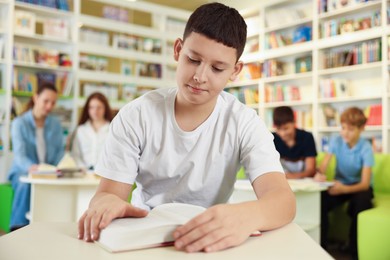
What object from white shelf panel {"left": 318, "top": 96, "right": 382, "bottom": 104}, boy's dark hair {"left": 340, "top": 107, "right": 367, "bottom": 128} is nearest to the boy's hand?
boy's dark hair {"left": 340, "top": 107, "right": 367, "bottom": 128}

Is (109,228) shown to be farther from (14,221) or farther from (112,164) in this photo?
(14,221)

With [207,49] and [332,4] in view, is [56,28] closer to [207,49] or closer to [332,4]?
[332,4]

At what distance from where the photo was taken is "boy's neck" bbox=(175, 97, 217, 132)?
44.6 inches

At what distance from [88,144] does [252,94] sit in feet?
8.71

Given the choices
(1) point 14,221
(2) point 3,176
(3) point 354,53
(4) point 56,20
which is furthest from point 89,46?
(3) point 354,53

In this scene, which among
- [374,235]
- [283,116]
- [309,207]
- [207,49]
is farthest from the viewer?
[283,116]

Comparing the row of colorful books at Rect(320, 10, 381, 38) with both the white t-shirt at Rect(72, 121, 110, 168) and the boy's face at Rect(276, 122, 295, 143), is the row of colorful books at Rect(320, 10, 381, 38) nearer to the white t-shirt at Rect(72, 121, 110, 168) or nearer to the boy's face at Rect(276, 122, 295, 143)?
the boy's face at Rect(276, 122, 295, 143)

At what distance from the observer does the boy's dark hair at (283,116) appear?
10.6ft

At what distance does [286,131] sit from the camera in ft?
10.7

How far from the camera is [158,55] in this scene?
5.87 meters

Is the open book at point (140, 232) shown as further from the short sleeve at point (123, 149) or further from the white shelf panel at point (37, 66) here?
the white shelf panel at point (37, 66)

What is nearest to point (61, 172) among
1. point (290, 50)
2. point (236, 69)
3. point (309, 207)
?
point (309, 207)

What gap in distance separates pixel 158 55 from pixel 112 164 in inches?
195

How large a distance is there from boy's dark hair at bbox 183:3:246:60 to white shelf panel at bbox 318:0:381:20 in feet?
12.8
